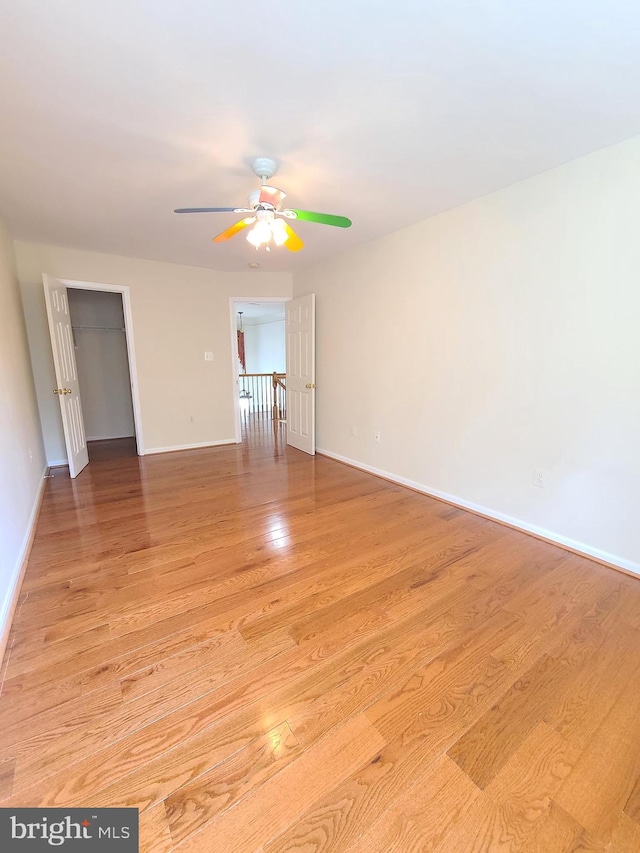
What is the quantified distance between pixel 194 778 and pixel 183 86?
268cm

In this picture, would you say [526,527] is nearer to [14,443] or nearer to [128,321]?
[14,443]

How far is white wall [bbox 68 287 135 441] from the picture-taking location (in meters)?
5.45

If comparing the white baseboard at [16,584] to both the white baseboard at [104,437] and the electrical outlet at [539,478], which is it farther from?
the electrical outlet at [539,478]

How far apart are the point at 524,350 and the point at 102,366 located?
19.2 ft

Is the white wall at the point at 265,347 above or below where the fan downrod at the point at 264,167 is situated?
below

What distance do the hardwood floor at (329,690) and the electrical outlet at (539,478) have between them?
392mm

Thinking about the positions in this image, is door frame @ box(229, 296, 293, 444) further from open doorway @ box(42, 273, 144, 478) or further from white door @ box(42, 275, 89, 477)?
white door @ box(42, 275, 89, 477)

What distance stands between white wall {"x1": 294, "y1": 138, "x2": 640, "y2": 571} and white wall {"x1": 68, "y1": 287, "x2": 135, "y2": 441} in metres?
4.12

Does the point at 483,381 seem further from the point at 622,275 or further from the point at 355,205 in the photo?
the point at 355,205

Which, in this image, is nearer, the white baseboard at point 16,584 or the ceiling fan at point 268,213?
the white baseboard at point 16,584

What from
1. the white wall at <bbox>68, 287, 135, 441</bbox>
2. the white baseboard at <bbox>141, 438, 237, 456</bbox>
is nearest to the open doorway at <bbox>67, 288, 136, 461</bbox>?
the white wall at <bbox>68, 287, 135, 441</bbox>

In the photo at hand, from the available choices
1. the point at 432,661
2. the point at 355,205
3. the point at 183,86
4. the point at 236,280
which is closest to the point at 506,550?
the point at 432,661

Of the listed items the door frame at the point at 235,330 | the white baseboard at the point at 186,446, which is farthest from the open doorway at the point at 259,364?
the white baseboard at the point at 186,446

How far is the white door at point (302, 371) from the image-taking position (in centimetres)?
456
